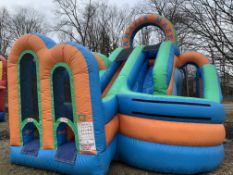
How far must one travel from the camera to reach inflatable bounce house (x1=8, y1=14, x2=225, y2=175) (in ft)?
10.9

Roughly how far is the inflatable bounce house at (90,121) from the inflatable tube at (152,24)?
3.17 m

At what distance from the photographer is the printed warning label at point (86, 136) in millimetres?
3303

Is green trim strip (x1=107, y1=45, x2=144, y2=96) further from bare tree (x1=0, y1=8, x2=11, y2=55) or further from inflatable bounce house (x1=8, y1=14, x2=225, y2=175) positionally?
bare tree (x1=0, y1=8, x2=11, y2=55)

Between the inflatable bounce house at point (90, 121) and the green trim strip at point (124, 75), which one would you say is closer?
the inflatable bounce house at point (90, 121)

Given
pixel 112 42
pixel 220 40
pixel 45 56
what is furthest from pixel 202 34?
pixel 112 42

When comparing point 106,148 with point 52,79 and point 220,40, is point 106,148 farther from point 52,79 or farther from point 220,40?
point 220,40

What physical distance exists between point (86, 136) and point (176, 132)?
124 centimetres

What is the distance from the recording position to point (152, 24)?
24.0 ft

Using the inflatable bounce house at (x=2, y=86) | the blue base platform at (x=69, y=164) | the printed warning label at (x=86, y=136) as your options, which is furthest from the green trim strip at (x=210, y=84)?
the inflatable bounce house at (x=2, y=86)

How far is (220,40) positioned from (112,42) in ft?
51.3

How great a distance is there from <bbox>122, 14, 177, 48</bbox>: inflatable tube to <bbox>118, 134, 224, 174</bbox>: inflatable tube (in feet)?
13.0

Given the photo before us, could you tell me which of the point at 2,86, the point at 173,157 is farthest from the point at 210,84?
the point at 2,86

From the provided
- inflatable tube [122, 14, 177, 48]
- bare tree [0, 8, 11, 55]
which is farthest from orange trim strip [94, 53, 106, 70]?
bare tree [0, 8, 11, 55]

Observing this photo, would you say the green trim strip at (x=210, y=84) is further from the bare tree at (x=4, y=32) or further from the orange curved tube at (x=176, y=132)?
the bare tree at (x=4, y=32)
